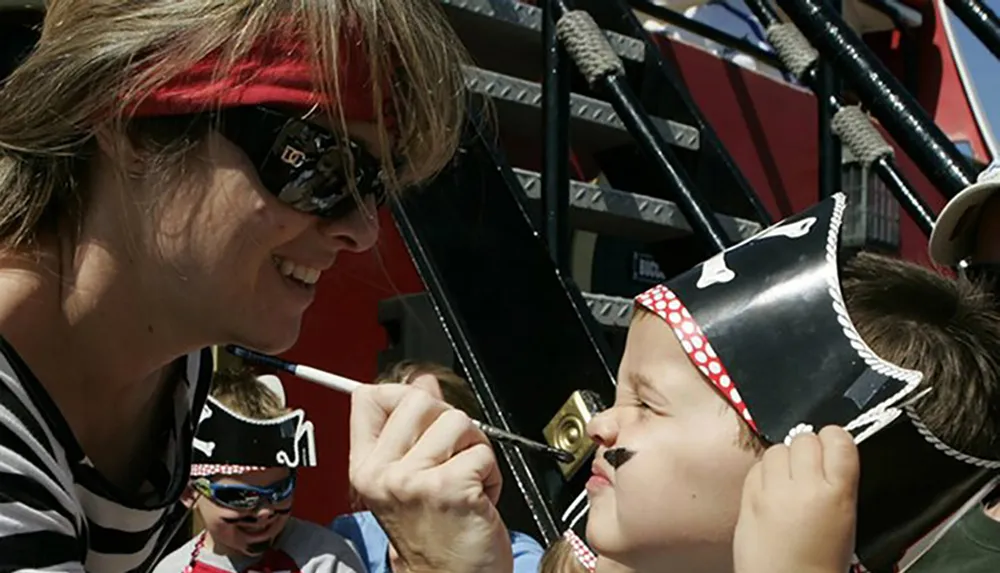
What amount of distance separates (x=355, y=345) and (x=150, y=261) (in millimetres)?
2107

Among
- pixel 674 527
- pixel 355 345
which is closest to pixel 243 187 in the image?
pixel 674 527

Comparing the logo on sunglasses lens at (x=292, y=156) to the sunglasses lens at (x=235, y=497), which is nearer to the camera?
the logo on sunglasses lens at (x=292, y=156)

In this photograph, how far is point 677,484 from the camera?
151 centimetres

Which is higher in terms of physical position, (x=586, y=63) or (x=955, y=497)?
(x=586, y=63)

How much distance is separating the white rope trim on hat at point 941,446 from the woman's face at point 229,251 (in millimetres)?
706

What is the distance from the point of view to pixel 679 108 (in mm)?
3639

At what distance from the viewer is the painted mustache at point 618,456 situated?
1541 millimetres

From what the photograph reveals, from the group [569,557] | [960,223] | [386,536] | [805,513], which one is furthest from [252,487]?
[805,513]

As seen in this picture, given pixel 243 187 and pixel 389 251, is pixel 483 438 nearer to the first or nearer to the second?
pixel 243 187

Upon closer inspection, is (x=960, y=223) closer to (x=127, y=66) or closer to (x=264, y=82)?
(x=264, y=82)

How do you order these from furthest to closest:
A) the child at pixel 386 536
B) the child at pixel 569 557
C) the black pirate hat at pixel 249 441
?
1. the black pirate hat at pixel 249 441
2. the child at pixel 386 536
3. the child at pixel 569 557

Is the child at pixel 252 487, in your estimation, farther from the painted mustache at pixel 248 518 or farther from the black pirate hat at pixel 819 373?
the black pirate hat at pixel 819 373

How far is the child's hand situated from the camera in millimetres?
1296

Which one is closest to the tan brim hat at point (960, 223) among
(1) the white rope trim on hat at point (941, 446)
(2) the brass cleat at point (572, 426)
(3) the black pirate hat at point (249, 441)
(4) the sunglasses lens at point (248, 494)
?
(2) the brass cleat at point (572, 426)
